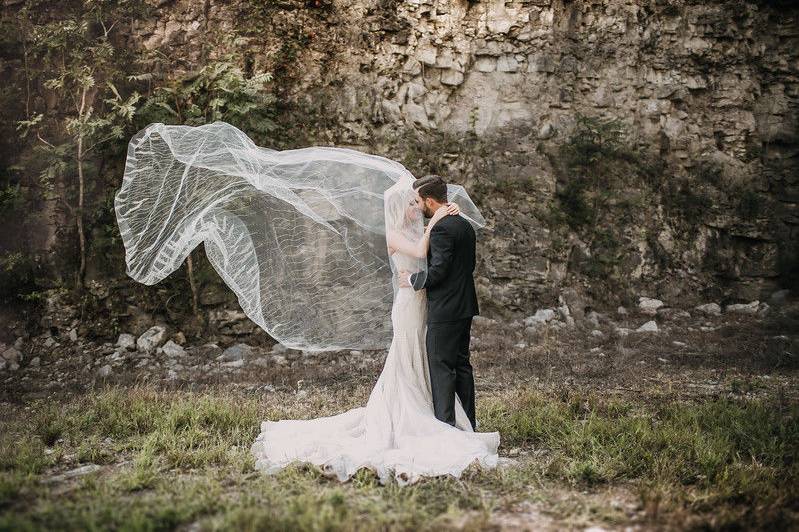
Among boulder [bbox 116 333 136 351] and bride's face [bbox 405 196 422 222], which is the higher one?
bride's face [bbox 405 196 422 222]

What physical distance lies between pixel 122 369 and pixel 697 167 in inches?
424

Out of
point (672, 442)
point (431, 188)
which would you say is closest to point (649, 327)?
point (672, 442)

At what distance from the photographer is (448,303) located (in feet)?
17.4

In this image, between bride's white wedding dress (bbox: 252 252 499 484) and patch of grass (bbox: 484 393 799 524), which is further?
bride's white wedding dress (bbox: 252 252 499 484)

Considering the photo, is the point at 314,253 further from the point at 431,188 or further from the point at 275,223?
the point at 431,188

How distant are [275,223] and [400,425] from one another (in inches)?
90.9

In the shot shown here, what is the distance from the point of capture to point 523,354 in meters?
9.30

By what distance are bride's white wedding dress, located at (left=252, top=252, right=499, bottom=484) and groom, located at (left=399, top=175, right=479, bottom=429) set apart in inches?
5.3

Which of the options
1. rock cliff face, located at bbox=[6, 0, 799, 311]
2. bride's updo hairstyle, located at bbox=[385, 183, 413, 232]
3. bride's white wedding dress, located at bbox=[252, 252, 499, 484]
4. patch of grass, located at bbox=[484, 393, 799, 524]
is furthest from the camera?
rock cliff face, located at bbox=[6, 0, 799, 311]

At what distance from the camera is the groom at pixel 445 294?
5234 millimetres

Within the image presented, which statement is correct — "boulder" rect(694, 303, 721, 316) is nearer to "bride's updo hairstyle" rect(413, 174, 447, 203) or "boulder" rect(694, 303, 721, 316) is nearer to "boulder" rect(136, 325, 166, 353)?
"bride's updo hairstyle" rect(413, 174, 447, 203)

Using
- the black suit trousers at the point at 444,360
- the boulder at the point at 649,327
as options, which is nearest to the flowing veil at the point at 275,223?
the black suit trousers at the point at 444,360

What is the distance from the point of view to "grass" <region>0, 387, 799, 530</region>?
3943 millimetres

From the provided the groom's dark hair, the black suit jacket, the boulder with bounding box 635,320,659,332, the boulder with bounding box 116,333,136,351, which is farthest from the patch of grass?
the boulder with bounding box 116,333,136,351
